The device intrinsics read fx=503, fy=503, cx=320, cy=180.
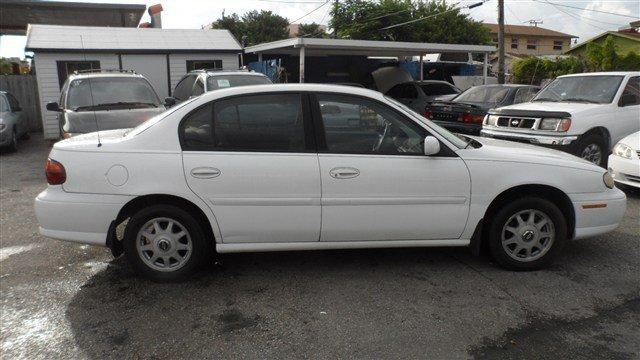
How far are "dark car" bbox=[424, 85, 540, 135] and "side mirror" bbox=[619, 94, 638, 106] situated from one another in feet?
9.14

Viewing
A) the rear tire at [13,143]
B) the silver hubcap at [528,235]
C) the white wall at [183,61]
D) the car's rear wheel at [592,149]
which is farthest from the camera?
the white wall at [183,61]

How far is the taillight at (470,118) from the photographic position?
10719 millimetres

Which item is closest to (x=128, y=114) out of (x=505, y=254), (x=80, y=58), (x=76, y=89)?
(x=76, y=89)

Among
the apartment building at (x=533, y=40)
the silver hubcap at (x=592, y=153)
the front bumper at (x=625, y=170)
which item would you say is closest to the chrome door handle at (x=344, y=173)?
the front bumper at (x=625, y=170)

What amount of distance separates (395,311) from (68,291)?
102 inches

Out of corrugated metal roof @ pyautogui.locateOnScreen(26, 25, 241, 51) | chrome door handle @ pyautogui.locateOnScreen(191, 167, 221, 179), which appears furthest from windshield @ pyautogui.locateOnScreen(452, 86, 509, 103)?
chrome door handle @ pyautogui.locateOnScreen(191, 167, 221, 179)

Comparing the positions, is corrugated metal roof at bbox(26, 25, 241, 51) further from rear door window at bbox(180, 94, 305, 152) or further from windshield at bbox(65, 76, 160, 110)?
rear door window at bbox(180, 94, 305, 152)

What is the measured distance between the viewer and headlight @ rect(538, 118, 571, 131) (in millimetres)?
7711

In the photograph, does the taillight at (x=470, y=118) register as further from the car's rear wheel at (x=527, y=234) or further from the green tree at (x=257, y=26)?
the green tree at (x=257, y=26)

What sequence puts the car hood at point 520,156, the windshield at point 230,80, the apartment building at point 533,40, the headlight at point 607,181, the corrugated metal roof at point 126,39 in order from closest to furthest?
the car hood at point 520,156, the headlight at point 607,181, the windshield at point 230,80, the corrugated metal roof at point 126,39, the apartment building at point 533,40

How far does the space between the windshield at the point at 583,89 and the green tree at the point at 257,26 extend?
136ft

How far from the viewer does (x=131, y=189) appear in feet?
12.6

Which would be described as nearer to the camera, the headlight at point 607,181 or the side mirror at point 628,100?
the headlight at point 607,181

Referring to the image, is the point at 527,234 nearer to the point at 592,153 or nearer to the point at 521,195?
the point at 521,195
